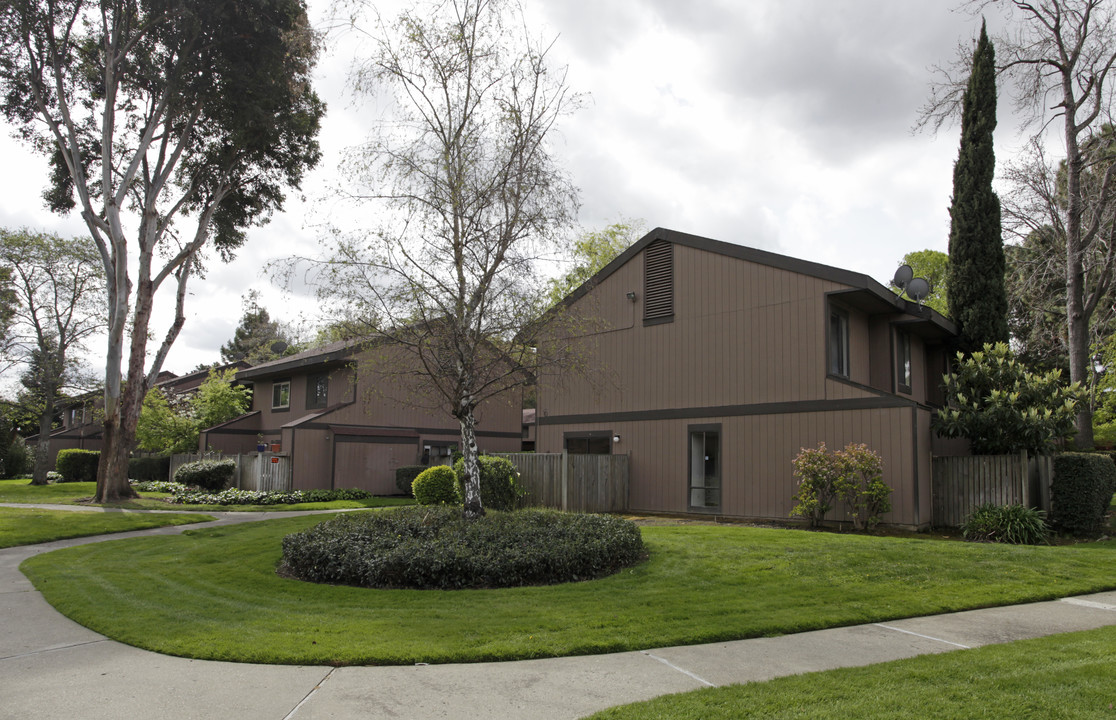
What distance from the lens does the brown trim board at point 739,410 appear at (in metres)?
14.6

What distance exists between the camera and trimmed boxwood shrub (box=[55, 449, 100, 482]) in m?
35.8

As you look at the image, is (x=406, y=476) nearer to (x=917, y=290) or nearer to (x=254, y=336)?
(x=917, y=290)

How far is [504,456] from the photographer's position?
1781 cm

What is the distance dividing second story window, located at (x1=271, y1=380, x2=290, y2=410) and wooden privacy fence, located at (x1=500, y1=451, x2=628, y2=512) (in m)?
13.6

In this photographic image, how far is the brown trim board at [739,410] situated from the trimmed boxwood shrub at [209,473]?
445 inches

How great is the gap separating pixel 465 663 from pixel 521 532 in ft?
12.8

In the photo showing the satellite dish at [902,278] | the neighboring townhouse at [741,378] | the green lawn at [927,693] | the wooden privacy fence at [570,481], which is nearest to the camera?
the green lawn at [927,693]

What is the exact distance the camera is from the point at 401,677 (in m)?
5.20

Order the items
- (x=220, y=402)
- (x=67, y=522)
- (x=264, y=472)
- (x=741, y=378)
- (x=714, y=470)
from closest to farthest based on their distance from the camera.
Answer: (x=67, y=522) → (x=741, y=378) → (x=714, y=470) → (x=264, y=472) → (x=220, y=402)

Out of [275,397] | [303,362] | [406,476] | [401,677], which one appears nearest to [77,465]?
[275,397]

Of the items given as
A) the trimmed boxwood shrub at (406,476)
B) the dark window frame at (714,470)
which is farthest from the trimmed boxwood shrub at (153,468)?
the dark window frame at (714,470)

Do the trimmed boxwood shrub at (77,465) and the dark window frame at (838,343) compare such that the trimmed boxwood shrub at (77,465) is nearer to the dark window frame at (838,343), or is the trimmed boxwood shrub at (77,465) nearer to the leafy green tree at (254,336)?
the leafy green tree at (254,336)

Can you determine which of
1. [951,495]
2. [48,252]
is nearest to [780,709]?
[951,495]

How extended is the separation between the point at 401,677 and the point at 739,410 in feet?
42.0
